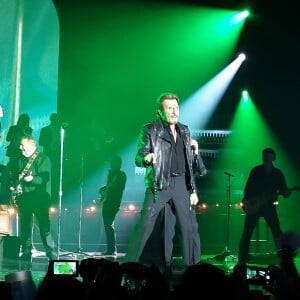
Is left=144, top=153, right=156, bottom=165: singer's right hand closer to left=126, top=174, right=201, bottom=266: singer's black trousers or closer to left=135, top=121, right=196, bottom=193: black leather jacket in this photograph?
left=135, top=121, right=196, bottom=193: black leather jacket

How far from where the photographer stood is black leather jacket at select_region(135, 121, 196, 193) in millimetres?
8203

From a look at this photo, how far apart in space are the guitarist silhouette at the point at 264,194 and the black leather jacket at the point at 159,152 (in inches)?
106

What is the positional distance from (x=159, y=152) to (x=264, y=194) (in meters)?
3.18

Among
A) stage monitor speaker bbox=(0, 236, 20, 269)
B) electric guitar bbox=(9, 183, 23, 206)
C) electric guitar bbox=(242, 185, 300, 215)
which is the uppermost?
electric guitar bbox=(9, 183, 23, 206)

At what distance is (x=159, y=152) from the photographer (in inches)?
327

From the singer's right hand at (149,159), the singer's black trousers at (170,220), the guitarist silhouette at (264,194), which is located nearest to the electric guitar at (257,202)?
the guitarist silhouette at (264,194)

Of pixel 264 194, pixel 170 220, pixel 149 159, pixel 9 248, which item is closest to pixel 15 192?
pixel 9 248

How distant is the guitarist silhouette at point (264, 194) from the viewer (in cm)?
1080

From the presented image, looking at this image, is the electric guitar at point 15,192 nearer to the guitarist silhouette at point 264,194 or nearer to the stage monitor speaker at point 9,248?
the stage monitor speaker at point 9,248

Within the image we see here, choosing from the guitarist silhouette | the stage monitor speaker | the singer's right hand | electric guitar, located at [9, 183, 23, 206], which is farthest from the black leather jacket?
electric guitar, located at [9, 183, 23, 206]

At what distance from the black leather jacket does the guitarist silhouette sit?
269 centimetres

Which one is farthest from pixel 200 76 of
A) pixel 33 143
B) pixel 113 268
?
pixel 113 268

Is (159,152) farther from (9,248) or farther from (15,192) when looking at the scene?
(15,192)

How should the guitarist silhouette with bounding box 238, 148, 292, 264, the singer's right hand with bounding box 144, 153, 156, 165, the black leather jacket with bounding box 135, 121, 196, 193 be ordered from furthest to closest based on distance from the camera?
the guitarist silhouette with bounding box 238, 148, 292, 264 → the black leather jacket with bounding box 135, 121, 196, 193 → the singer's right hand with bounding box 144, 153, 156, 165
